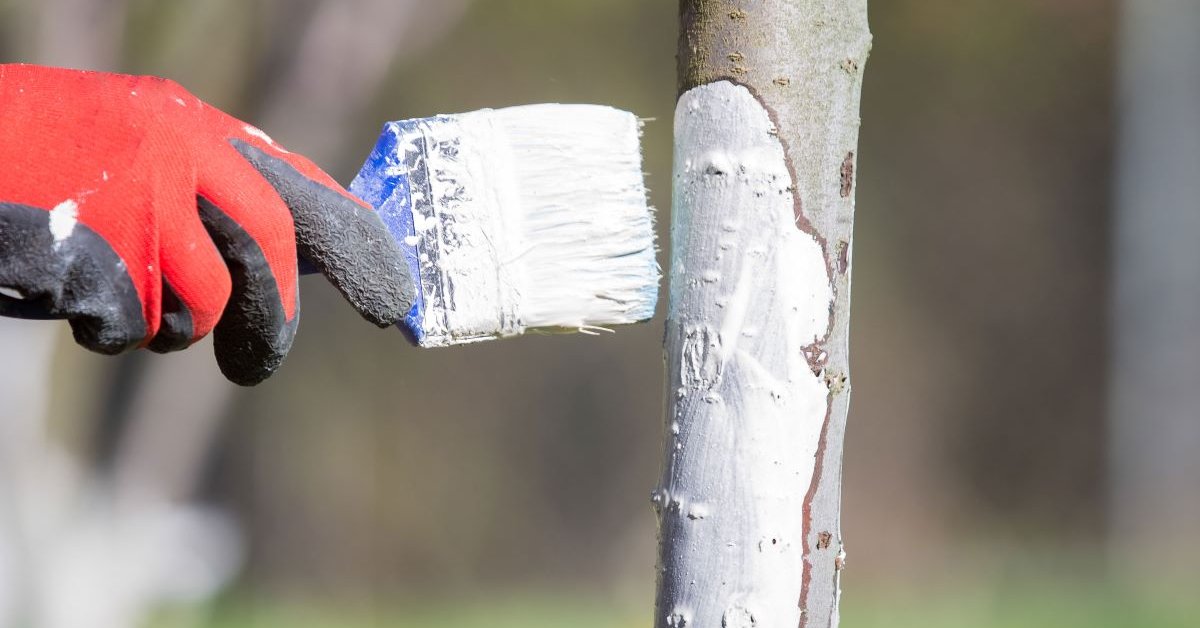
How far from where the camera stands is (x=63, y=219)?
32.1 inches

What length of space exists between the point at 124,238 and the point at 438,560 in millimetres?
3305

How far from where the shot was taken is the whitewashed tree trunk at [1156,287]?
13.3 feet

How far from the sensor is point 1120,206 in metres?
4.18

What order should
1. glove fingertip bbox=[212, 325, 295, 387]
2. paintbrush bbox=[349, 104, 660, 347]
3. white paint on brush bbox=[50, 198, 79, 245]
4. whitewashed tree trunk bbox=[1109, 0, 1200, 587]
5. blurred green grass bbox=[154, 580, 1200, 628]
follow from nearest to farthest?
white paint on brush bbox=[50, 198, 79, 245] → glove fingertip bbox=[212, 325, 295, 387] → paintbrush bbox=[349, 104, 660, 347] → blurred green grass bbox=[154, 580, 1200, 628] → whitewashed tree trunk bbox=[1109, 0, 1200, 587]

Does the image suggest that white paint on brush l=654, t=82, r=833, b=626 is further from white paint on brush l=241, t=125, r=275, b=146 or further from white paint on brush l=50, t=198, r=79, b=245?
white paint on brush l=50, t=198, r=79, b=245

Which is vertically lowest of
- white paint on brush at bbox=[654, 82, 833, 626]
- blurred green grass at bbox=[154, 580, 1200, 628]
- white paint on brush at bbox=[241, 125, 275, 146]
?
blurred green grass at bbox=[154, 580, 1200, 628]

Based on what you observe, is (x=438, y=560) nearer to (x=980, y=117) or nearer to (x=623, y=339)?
(x=623, y=339)

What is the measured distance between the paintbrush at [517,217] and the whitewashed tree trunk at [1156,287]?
3.64 m

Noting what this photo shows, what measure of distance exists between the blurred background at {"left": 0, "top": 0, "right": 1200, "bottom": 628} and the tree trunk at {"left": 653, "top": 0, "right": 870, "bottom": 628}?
2.75 meters

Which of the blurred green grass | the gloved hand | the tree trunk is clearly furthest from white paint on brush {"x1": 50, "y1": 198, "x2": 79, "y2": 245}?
the blurred green grass

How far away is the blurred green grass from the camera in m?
3.59

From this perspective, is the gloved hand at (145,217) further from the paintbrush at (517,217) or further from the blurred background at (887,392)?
the blurred background at (887,392)

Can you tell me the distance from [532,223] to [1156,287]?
12.5ft

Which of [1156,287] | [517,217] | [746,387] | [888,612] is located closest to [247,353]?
[517,217]
